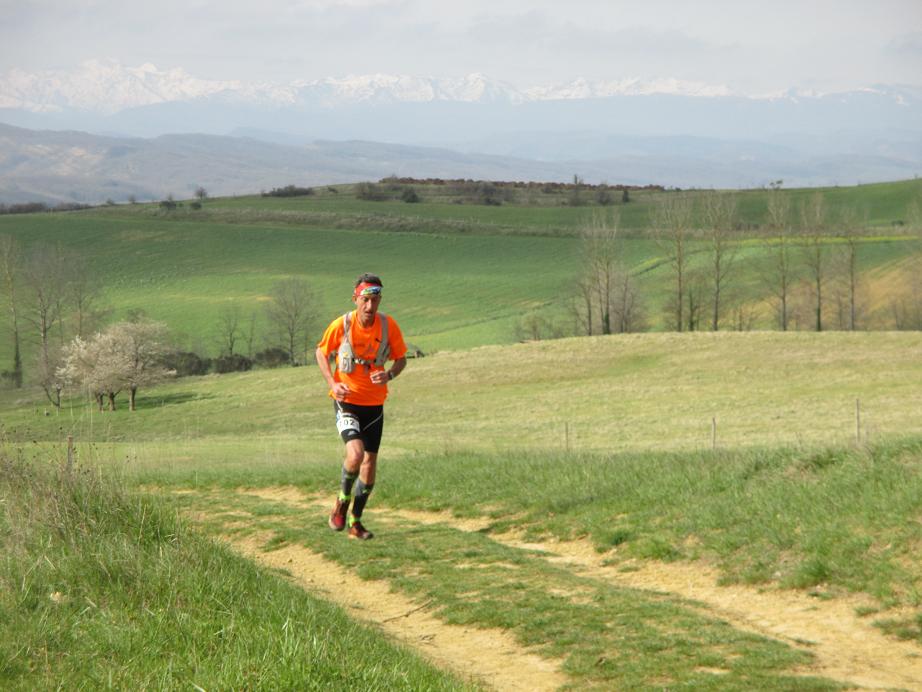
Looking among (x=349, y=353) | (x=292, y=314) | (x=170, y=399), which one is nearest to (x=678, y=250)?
(x=292, y=314)

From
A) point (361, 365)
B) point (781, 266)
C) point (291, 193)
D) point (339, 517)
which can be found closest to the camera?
point (361, 365)

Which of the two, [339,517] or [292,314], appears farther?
[292,314]

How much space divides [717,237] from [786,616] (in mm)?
73854

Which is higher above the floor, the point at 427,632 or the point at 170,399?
the point at 427,632

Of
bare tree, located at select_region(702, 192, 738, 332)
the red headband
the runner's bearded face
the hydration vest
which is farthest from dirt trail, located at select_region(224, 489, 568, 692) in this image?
bare tree, located at select_region(702, 192, 738, 332)

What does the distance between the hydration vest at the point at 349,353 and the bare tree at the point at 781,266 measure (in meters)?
73.1

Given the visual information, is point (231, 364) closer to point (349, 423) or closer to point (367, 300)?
point (349, 423)

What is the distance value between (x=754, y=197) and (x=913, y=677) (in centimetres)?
13104

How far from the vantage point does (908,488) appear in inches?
364

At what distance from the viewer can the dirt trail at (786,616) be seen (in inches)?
259

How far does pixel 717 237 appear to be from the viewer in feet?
259

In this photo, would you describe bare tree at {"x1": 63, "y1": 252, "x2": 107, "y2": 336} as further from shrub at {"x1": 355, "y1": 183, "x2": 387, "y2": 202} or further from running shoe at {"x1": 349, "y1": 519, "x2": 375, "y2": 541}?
running shoe at {"x1": 349, "y1": 519, "x2": 375, "y2": 541}

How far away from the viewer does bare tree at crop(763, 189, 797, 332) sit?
8044cm

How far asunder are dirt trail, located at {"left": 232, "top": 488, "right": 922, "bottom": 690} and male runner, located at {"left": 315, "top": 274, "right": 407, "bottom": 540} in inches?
55.6
